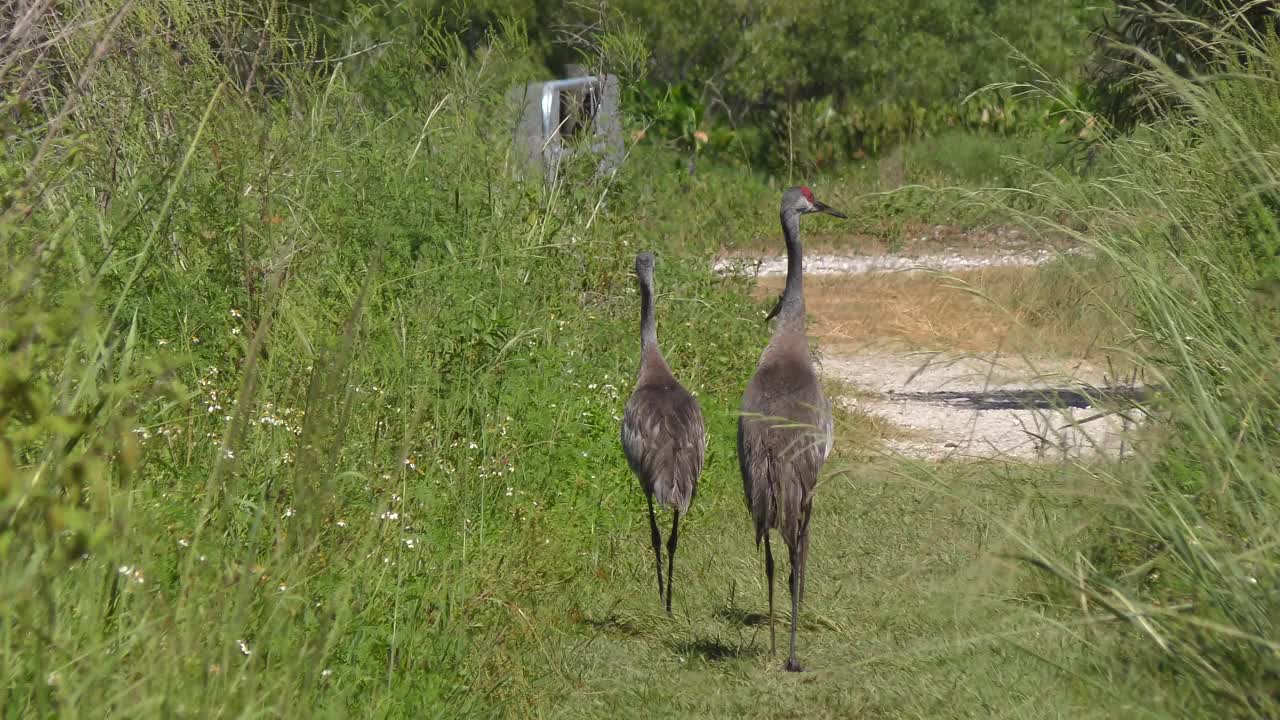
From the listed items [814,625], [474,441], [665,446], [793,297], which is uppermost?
[793,297]

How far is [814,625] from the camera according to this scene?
21.6ft

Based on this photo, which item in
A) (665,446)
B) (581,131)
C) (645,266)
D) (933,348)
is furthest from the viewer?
(581,131)

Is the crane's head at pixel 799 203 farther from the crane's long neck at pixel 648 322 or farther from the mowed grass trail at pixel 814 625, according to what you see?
the mowed grass trail at pixel 814 625

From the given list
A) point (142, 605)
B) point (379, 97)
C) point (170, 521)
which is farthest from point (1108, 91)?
point (142, 605)

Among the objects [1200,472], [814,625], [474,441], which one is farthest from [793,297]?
[1200,472]

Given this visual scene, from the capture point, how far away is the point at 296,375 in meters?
5.99

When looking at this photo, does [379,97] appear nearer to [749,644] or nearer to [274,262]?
[274,262]

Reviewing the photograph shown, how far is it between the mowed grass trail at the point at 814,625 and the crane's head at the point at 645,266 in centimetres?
116

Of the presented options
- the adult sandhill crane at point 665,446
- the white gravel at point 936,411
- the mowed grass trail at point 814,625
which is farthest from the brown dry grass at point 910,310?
the adult sandhill crane at point 665,446

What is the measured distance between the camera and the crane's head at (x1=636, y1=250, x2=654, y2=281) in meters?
7.68

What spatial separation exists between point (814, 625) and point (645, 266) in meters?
2.17

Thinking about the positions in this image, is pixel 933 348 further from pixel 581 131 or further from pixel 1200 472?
pixel 1200 472

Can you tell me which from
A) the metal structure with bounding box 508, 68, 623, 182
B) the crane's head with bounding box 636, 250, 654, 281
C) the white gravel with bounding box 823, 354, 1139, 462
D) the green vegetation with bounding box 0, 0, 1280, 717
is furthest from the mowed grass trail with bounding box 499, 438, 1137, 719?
the metal structure with bounding box 508, 68, 623, 182

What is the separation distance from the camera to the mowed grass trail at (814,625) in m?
4.32
